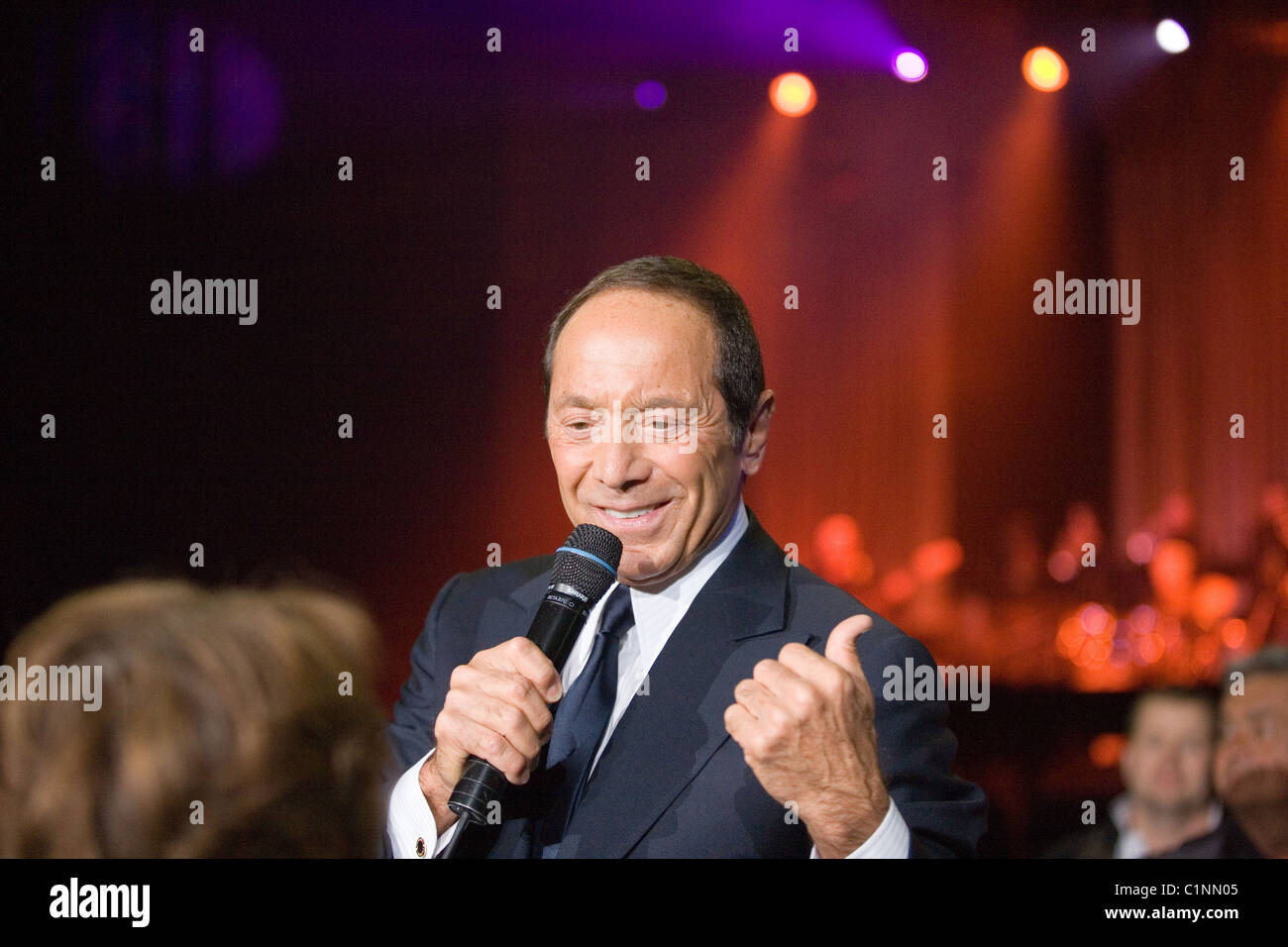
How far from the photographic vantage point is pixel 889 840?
64.0 inches

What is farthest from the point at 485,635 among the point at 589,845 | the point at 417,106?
the point at 417,106

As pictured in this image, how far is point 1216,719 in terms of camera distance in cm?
347

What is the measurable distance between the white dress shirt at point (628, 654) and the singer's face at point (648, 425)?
3 cm

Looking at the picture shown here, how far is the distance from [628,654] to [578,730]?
181 millimetres

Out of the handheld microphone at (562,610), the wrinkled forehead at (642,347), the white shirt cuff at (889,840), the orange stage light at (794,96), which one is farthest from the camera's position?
the orange stage light at (794,96)

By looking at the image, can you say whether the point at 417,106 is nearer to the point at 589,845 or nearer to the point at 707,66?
the point at 707,66

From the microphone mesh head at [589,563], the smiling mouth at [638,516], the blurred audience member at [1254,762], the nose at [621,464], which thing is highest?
the nose at [621,464]

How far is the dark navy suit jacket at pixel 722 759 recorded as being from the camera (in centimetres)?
177

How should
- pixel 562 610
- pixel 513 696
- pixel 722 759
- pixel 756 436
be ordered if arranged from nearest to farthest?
pixel 513 696 → pixel 562 610 → pixel 722 759 → pixel 756 436

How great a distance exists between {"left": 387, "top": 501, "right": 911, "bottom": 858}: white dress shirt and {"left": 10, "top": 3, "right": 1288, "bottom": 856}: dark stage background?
1257 mm

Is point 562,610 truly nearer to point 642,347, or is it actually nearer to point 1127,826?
point 642,347

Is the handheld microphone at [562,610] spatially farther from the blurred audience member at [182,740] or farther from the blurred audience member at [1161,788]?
the blurred audience member at [1161,788]

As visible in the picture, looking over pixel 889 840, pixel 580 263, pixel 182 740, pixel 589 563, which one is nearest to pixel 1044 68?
pixel 580 263

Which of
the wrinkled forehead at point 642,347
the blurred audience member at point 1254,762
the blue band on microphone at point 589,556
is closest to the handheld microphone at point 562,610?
the blue band on microphone at point 589,556
